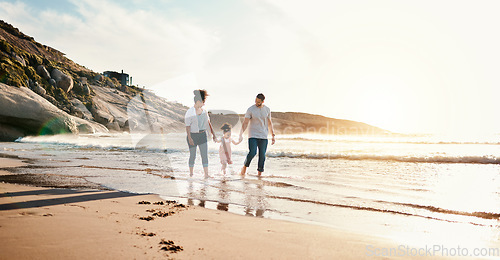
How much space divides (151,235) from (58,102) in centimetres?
3282

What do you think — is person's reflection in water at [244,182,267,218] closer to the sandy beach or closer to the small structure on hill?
the sandy beach

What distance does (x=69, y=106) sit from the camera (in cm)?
3020

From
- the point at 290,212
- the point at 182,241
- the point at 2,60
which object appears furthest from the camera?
the point at 2,60

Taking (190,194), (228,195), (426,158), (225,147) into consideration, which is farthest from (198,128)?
(426,158)

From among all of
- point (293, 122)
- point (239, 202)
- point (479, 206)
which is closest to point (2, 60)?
point (239, 202)

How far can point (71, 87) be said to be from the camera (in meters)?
33.6

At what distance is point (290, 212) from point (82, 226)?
215cm

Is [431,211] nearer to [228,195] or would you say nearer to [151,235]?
[228,195]

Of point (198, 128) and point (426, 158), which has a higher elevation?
point (198, 128)

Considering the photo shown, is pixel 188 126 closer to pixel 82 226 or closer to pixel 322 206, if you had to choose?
pixel 322 206

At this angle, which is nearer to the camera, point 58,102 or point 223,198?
point 223,198

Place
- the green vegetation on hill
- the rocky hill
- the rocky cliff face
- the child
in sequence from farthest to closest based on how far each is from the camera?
1. the green vegetation on hill
2. the rocky hill
3. the rocky cliff face
4. the child

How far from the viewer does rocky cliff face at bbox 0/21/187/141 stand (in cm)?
1884

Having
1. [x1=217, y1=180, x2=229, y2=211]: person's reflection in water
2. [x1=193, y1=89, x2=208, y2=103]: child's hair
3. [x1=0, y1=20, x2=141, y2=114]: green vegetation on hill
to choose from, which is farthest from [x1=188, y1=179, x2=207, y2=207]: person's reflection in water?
[x1=0, y1=20, x2=141, y2=114]: green vegetation on hill
